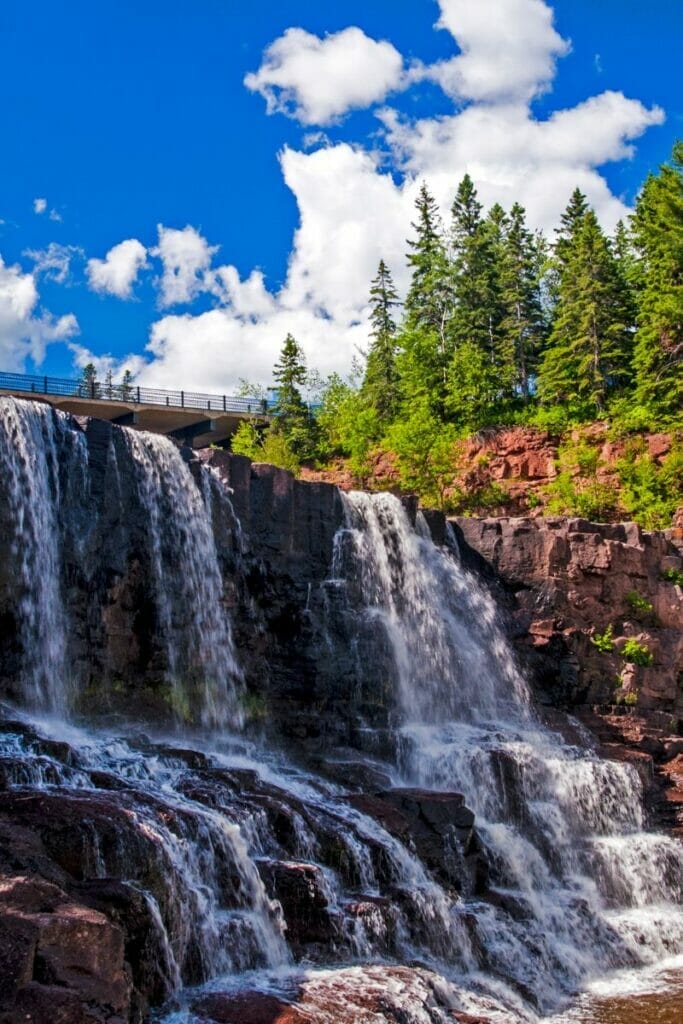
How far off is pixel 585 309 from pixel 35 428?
36936 mm

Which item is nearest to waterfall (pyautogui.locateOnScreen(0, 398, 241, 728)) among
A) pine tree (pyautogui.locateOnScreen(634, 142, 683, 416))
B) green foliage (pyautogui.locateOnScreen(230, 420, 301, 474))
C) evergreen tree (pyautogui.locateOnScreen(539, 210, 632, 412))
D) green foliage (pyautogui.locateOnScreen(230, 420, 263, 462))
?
green foliage (pyautogui.locateOnScreen(230, 420, 301, 474))

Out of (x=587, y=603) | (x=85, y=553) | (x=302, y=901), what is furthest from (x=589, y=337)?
(x=302, y=901)

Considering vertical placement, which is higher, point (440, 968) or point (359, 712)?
point (359, 712)

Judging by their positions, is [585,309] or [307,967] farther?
[585,309]

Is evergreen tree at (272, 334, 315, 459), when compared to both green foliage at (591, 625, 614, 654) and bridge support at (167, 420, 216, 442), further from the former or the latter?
green foliage at (591, 625, 614, 654)

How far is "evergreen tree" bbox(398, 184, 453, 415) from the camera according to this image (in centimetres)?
5447

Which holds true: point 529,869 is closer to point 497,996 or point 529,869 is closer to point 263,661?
point 497,996

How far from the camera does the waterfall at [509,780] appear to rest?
59.6ft

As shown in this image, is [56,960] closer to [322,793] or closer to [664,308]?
[322,793]

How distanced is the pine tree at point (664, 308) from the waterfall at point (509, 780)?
67.2 ft

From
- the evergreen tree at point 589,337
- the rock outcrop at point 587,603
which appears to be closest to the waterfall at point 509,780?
the rock outcrop at point 587,603

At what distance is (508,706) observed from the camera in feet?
95.1

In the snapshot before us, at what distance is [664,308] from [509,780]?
102 ft

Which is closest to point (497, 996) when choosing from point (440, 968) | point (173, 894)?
point (440, 968)
